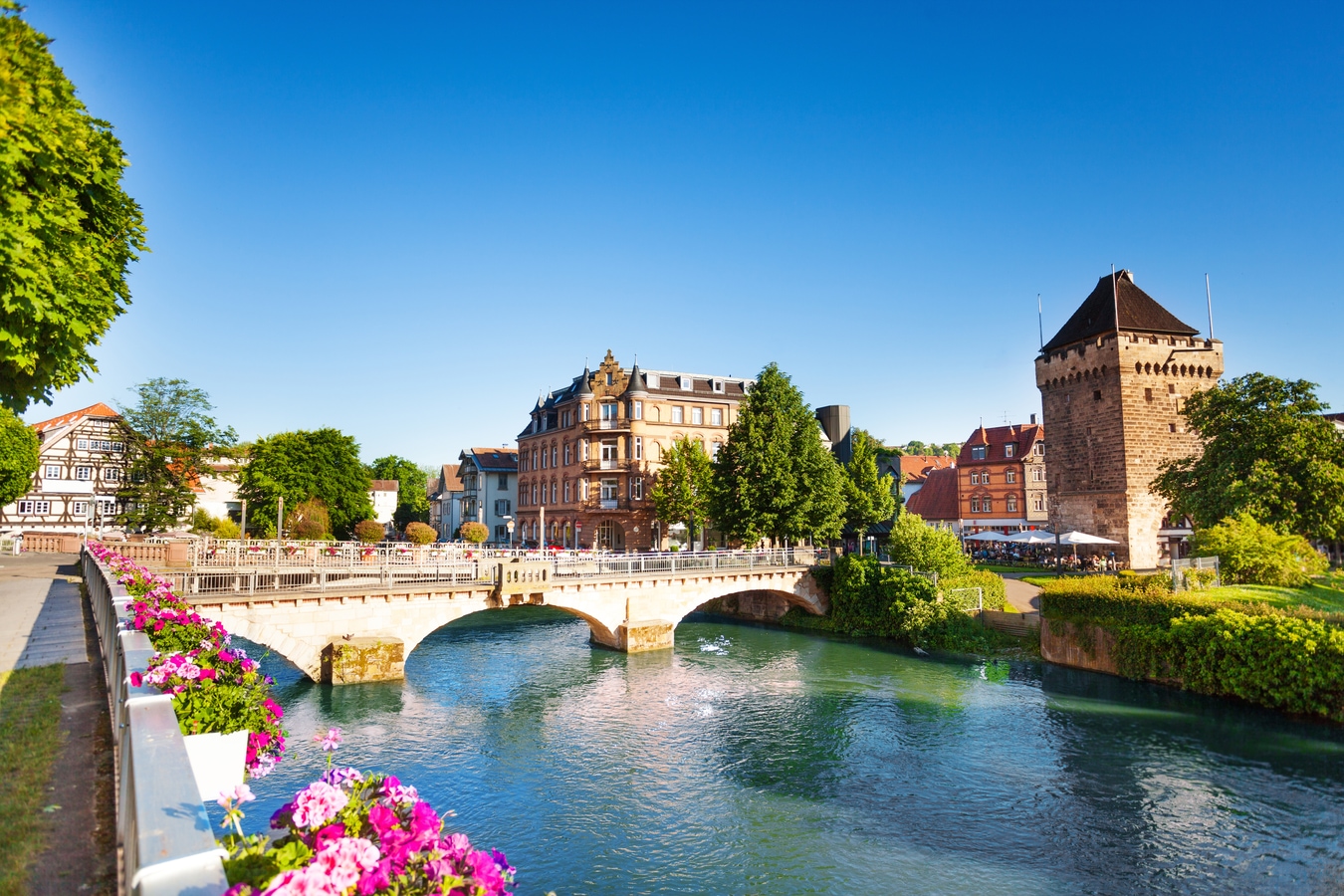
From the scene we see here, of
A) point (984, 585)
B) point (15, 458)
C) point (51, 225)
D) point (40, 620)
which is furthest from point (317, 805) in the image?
point (15, 458)

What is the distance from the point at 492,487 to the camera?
76125mm

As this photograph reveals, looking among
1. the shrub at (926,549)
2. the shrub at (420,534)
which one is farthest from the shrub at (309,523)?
the shrub at (926,549)

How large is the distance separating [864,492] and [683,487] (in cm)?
1132

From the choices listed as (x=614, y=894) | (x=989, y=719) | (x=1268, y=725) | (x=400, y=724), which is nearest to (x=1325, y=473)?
(x=1268, y=725)

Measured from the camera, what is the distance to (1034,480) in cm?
5925

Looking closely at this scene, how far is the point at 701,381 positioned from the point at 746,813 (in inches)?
1774

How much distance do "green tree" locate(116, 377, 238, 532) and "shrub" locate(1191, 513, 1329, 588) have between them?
53168mm

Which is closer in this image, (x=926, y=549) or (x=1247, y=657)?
(x=1247, y=657)

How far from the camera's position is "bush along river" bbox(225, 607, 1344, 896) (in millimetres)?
12773

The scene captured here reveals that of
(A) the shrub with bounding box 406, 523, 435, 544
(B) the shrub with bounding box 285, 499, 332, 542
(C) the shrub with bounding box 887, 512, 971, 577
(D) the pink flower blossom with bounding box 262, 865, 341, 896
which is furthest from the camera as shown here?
(B) the shrub with bounding box 285, 499, 332, 542

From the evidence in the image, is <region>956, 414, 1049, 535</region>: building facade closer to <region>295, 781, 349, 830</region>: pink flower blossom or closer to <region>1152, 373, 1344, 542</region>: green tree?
<region>1152, 373, 1344, 542</region>: green tree

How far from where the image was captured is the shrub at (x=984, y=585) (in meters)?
32.7

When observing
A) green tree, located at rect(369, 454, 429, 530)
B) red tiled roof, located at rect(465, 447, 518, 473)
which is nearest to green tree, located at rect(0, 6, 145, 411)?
red tiled roof, located at rect(465, 447, 518, 473)

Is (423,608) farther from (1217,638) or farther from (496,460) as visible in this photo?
(496,460)
